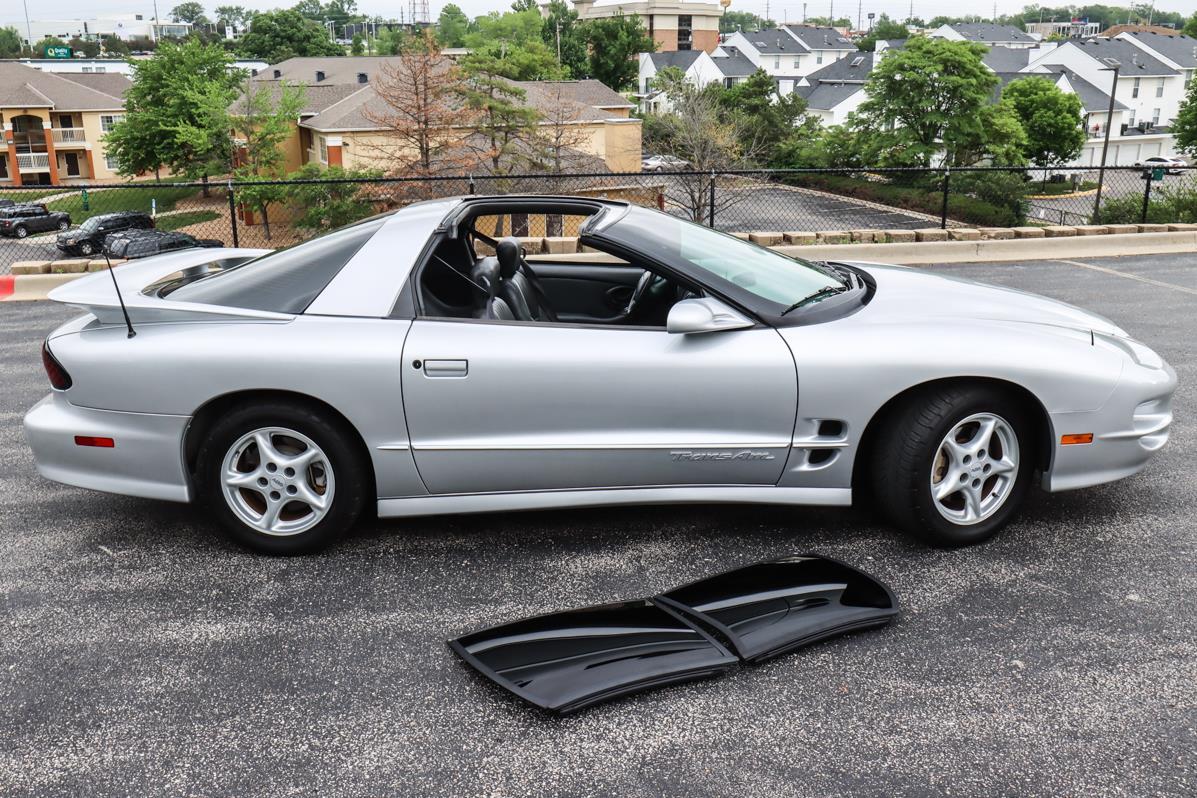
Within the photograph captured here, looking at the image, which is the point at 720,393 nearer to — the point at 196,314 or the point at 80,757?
the point at 196,314

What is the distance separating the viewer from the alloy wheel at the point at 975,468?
4.13 metres

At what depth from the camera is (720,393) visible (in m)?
4.04

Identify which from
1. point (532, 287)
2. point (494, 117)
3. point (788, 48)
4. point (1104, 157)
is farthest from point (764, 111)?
point (532, 287)

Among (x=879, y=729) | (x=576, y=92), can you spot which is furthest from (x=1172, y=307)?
(x=576, y=92)

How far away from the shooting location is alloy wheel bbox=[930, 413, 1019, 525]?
413 cm

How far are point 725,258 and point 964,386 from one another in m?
1.19

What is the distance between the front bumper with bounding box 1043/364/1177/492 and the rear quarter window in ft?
10.1

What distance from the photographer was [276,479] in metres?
4.14

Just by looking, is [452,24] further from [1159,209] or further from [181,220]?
[1159,209]

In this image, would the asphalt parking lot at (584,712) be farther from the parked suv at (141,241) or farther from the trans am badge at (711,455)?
the parked suv at (141,241)

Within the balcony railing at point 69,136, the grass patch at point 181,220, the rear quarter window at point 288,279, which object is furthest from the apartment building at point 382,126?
the rear quarter window at point 288,279

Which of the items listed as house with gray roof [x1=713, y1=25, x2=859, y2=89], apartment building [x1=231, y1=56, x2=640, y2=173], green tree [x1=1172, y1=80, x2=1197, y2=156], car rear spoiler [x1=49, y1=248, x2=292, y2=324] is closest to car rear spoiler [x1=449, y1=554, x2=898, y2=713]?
car rear spoiler [x1=49, y1=248, x2=292, y2=324]

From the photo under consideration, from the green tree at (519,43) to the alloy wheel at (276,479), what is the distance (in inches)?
2439

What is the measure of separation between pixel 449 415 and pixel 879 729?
200 centimetres
